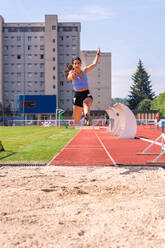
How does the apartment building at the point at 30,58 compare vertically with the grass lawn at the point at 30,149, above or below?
above

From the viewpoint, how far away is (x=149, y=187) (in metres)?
6.24

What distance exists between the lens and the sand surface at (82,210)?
11.2 ft

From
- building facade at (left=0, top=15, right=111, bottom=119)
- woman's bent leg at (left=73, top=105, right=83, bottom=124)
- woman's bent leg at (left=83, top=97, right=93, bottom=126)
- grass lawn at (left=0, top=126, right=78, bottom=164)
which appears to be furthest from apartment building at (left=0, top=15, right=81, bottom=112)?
woman's bent leg at (left=83, top=97, right=93, bottom=126)

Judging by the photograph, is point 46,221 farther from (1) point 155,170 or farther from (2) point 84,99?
(1) point 155,170

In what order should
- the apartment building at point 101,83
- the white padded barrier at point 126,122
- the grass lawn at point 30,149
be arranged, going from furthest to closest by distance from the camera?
the apartment building at point 101,83, the white padded barrier at point 126,122, the grass lawn at point 30,149

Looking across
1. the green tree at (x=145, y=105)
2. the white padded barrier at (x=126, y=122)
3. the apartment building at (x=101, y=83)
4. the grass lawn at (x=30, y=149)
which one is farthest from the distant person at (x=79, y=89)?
the apartment building at (x=101, y=83)

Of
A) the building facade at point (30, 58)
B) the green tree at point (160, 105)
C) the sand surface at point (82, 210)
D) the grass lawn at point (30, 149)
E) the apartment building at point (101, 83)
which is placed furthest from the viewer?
the apartment building at point (101, 83)

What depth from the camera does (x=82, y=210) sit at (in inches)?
180

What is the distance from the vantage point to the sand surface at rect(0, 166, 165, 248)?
11.2 ft

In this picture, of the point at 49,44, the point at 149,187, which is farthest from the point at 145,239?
the point at 49,44

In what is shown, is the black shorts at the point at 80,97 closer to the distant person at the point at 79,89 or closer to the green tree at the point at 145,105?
the distant person at the point at 79,89

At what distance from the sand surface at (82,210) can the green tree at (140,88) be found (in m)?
88.7

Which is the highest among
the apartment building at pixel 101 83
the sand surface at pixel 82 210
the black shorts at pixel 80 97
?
the apartment building at pixel 101 83

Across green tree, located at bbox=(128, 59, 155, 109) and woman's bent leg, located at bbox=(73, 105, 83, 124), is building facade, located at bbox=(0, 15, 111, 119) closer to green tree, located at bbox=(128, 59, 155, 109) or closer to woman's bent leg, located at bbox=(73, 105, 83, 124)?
green tree, located at bbox=(128, 59, 155, 109)
